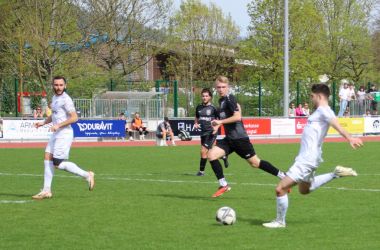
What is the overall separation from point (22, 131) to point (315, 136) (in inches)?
989

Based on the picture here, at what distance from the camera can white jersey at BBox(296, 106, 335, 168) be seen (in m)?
8.93

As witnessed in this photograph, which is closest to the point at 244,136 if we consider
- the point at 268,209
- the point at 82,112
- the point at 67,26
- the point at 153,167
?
the point at 268,209

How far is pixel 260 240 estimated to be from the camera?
322 inches

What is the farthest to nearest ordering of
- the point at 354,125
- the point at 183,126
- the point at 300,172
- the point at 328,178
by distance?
1. the point at 354,125
2. the point at 183,126
3. the point at 328,178
4. the point at 300,172

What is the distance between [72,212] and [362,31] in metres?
58.9

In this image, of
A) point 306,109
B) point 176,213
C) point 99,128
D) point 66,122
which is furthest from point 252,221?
point 306,109

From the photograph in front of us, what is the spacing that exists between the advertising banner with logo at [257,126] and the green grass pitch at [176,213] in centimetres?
1741

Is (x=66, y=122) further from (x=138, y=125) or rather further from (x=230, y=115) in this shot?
(x=138, y=125)

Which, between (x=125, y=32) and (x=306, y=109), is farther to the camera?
(x=125, y=32)

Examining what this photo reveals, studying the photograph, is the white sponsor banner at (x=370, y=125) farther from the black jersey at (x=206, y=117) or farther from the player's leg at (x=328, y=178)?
the player's leg at (x=328, y=178)

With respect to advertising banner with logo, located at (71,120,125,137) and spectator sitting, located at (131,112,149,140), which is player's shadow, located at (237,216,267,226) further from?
spectator sitting, located at (131,112,149,140)

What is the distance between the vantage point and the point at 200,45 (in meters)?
64.1

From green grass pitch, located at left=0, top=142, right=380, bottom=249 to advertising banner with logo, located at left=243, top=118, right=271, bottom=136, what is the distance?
17.4 metres

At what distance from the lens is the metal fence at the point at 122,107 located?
36.3m
